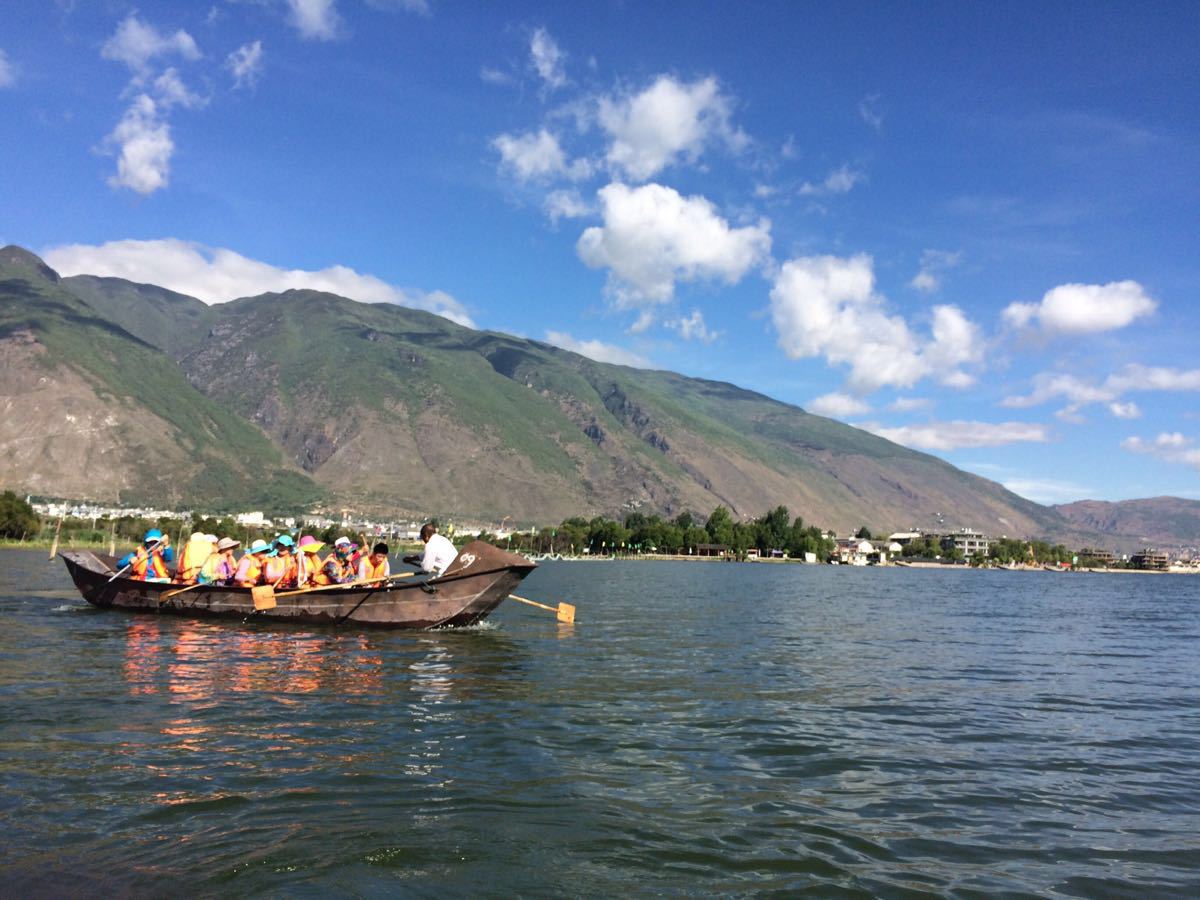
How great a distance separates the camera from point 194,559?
113 feet

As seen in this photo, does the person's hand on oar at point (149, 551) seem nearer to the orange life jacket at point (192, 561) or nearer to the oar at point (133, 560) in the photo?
the oar at point (133, 560)

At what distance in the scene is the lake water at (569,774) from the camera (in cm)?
954

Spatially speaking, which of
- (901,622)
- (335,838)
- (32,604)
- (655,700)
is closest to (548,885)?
(335,838)

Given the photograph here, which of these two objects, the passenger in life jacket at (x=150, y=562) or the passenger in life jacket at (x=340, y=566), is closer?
the passenger in life jacket at (x=340, y=566)

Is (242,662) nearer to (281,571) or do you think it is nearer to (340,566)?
(281,571)

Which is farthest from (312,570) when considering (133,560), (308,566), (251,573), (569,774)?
(569,774)

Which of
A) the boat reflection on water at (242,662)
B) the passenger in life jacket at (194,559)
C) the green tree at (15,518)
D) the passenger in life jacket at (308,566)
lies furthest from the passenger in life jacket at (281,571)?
the green tree at (15,518)

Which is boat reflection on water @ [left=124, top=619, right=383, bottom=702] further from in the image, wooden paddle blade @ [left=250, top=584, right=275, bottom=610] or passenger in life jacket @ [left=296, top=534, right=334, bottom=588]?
passenger in life jacket @ [left=296, top=534, right=334, bottom=588]

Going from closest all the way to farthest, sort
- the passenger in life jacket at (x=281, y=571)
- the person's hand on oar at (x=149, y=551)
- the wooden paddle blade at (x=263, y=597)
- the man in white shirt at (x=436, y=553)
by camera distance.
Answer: the wooden paddle blade at (x=263, y=597)
the man in white shirt at (x=436, y=553)
the passenger in life jacket at (x=281, y=571)
the person's hand on oar at (x=149, y=551)

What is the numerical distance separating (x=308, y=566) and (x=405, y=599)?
4.71 metres

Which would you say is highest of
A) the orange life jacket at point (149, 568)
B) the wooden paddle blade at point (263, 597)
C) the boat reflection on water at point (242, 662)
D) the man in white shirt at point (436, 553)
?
the man in white shirt at point (436, 553)

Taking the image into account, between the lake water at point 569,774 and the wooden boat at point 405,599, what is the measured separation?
2.91m

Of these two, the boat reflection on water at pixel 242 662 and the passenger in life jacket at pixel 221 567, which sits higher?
A: the passenger in life jacket at pixel 221 567

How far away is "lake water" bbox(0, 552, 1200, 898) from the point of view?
31.3 feet
